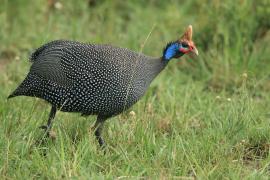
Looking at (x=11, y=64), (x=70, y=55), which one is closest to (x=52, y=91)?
(x=70, y=55)

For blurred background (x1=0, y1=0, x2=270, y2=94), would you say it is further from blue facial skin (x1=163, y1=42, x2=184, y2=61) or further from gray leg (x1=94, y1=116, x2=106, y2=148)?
gray leg (x1=94, y1=116, x2=106, y2=148)

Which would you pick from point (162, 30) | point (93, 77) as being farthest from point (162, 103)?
point (162, 30)

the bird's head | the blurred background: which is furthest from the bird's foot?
the blurred background

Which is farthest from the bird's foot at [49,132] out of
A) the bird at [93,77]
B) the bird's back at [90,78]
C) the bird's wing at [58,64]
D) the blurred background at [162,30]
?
the blurred background at [162,30]

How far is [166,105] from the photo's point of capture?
219 inches

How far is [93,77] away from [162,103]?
1.17m

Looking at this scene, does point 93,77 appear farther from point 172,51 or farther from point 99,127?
point 172,51

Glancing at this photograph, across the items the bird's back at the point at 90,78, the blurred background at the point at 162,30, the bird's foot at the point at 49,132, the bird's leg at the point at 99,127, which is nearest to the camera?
the bird's foot at the point at 49,132

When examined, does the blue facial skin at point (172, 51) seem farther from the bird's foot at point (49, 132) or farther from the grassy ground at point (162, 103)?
the bird's foot at point (49, 132)

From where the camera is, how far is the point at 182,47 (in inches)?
187

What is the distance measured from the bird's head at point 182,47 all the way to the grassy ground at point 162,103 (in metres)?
0.42

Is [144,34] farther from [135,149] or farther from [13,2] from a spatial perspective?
[135,149]

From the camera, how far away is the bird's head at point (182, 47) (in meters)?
4.74

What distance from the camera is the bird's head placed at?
4742 mm
